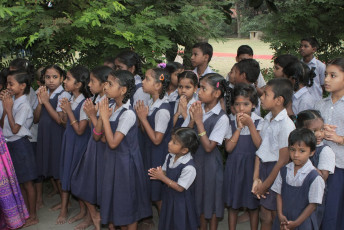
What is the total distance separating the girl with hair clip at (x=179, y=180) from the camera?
3.30 metres

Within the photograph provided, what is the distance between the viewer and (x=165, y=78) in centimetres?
398

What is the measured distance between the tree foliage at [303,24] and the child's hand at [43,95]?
493 centimetres

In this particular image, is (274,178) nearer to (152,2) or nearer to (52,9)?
(152,2)

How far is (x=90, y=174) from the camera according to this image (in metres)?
3.84

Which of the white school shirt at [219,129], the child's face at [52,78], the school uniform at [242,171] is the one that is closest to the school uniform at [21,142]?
the child's face at [52,78]

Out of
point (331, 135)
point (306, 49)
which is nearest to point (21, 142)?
point (331, 135)

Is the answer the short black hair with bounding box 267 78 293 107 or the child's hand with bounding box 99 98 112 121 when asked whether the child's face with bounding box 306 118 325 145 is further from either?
the child's hand with bounding box 99 98 112 121

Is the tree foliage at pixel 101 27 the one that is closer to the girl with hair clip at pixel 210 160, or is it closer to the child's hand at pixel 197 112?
the girl with hair clip at pixel 210 160

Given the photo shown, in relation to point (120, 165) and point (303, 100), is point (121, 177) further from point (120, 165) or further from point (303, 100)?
point (303, 100)

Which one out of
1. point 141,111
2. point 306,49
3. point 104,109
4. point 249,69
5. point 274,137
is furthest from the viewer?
point 306,49

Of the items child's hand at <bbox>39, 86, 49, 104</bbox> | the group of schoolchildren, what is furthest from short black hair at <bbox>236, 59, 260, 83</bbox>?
child's hand at <bbox>39, 86, 49, 104</bbox>

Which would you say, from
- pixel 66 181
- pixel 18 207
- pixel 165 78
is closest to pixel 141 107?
pixel 165 78

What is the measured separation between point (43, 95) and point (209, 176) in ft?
6.41

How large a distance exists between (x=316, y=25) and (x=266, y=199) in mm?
5022
